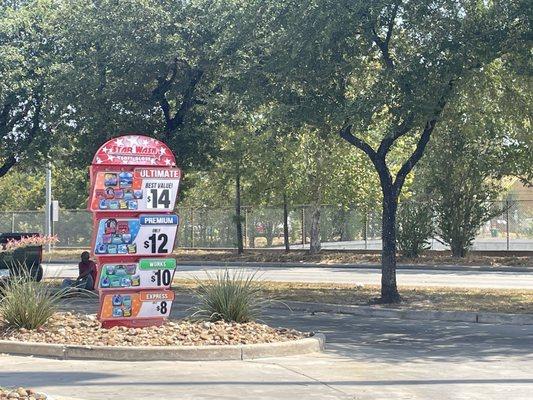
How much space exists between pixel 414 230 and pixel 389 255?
15.3 m

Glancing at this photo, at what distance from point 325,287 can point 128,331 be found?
34.5ft

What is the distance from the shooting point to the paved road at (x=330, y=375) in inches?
329

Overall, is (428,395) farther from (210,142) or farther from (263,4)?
(210,142)

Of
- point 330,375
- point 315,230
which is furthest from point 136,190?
point 315,230

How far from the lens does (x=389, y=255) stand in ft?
58.1

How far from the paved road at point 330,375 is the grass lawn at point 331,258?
1856cm

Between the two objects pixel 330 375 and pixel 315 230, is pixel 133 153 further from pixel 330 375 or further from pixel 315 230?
pixel 315 230

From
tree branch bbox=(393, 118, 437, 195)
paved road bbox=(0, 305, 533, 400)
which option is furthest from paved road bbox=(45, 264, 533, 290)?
paved road bbox=(0, 305, 533, 400)

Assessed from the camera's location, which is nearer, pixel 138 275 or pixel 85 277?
pixel 138 275

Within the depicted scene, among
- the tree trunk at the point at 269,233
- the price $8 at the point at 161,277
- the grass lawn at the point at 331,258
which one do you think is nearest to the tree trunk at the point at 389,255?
the price $8 at the point at 161,277

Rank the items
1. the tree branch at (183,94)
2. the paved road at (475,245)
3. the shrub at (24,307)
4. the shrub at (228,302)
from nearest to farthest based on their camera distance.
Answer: the shrub at (24,307), the shrub at (228,302), the tree branch at (183,94), the paved road at (475,245)

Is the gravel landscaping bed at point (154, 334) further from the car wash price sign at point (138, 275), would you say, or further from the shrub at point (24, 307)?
the car wash price sign at point (138, 275)

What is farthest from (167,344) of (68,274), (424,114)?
(68,274)

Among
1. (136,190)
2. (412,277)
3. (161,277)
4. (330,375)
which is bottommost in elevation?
(330,375)
